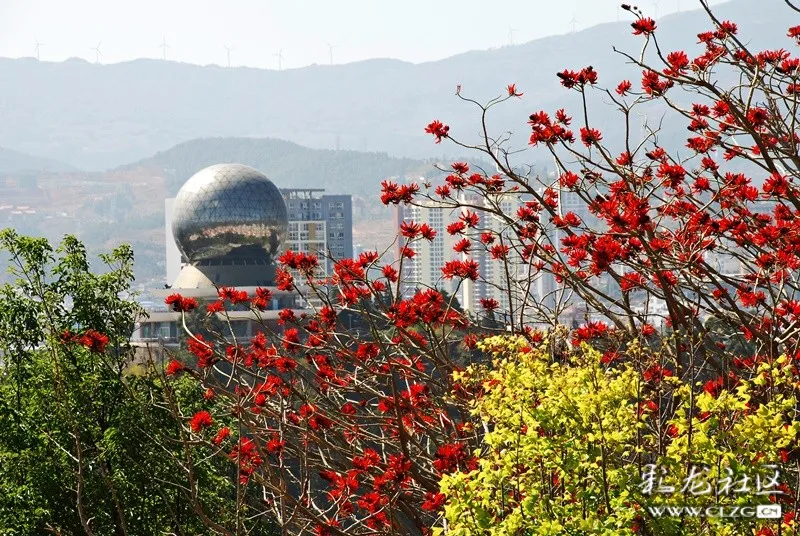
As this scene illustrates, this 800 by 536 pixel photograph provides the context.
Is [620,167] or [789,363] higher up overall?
[620,167]

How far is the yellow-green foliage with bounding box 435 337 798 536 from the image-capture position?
520 centimetres

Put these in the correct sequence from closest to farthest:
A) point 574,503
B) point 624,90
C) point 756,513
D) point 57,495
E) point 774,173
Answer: point 756,513, point 574,503, point 774,173, point 624,90, point 57,495

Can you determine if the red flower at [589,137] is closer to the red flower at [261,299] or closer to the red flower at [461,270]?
the red flower at [461,270]

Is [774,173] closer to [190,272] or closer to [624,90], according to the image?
[624,90]

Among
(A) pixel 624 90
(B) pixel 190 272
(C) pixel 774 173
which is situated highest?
(A) pixel 624 90

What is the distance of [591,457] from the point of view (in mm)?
5535

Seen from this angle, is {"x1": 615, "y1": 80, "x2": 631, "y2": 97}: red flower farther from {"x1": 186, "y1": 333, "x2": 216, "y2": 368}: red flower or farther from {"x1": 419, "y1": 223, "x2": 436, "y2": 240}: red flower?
{"x1": 186, "y1": 333, "x2": 216, "y2": 368}: red flower

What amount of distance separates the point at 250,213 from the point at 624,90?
150 ft

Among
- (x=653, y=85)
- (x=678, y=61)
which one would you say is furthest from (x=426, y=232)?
(x=678, y=61)

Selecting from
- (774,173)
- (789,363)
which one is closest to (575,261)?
(774,173)

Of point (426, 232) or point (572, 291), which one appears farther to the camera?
point (426, 232)

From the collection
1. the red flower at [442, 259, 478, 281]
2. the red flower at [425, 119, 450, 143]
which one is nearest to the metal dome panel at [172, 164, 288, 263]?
the red flower at [425, 119, 450, 143]

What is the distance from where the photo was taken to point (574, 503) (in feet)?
18.4

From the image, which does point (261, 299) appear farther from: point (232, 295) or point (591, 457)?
point (591, 457)
